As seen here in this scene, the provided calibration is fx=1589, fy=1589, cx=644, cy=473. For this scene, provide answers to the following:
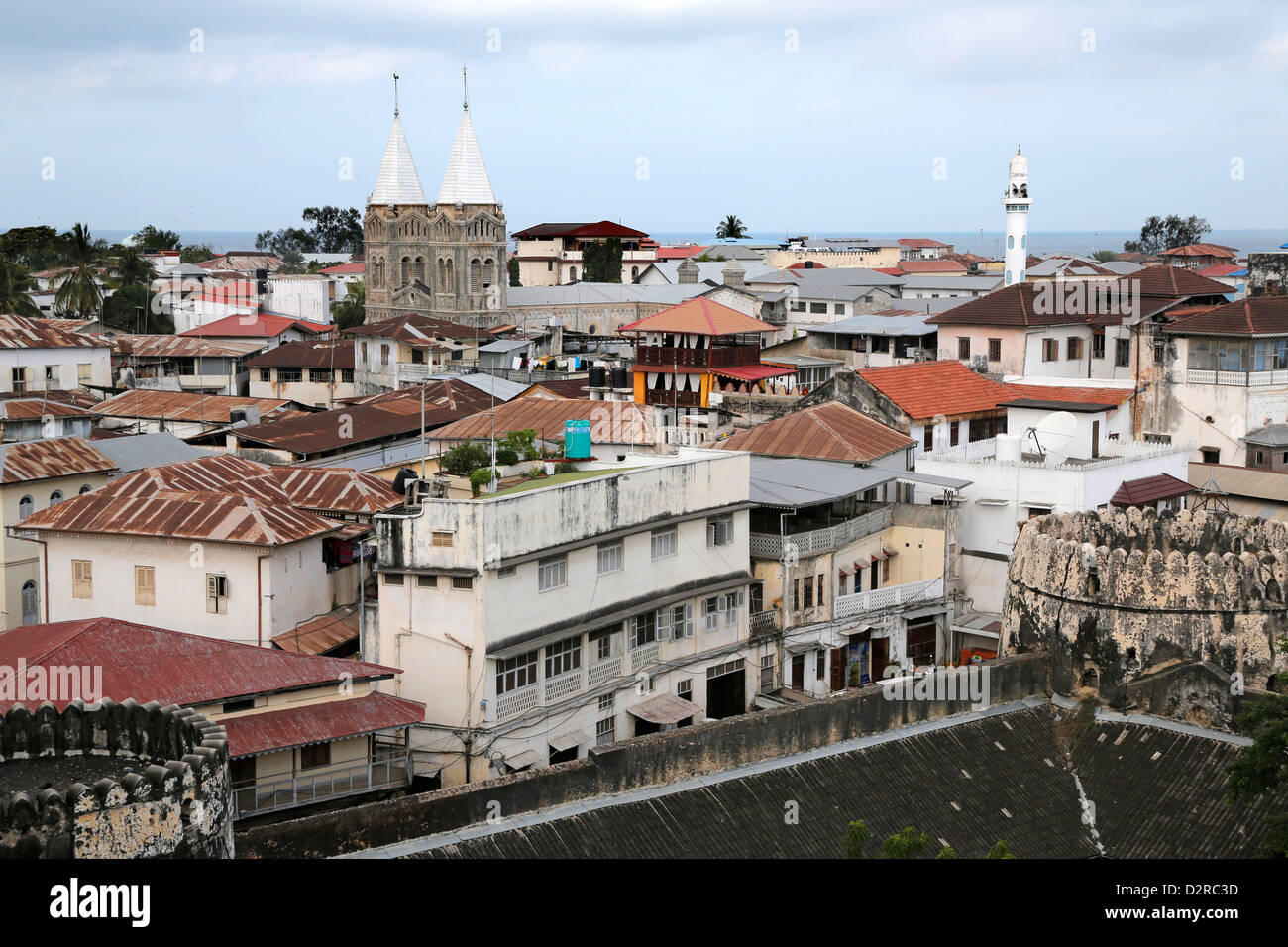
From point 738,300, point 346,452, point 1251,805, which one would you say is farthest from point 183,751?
point 738,300

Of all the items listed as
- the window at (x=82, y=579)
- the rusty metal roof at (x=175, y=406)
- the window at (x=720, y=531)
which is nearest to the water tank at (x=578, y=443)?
the window at (x=720, y=531)

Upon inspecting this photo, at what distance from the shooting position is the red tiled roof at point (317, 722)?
87.2ft

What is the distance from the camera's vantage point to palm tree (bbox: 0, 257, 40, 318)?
3454 inches

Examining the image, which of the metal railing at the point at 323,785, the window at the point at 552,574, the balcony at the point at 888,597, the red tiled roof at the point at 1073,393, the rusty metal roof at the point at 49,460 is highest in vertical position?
the red tiled roof at the point at 1073,393

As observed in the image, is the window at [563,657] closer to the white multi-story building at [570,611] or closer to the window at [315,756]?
the white multi-story building at [570,611]

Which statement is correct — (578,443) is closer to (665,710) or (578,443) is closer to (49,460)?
(665,710)

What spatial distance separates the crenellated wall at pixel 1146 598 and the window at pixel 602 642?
8.57m

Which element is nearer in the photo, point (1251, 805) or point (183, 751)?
point (183, 751)

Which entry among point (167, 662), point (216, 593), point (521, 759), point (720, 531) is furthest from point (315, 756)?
point (720, 531)

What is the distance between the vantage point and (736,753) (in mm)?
28109

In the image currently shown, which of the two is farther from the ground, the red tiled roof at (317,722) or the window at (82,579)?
the window at (82,579)

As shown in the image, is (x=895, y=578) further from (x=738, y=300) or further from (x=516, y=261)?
(x=516, y=261)

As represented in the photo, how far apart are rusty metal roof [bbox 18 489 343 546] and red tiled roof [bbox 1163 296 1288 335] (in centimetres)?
3222
